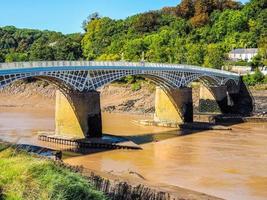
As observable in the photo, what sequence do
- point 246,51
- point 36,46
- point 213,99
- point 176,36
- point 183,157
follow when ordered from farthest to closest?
point 36,46
point 176,36
point 246,51
point 213,99
point 183,157

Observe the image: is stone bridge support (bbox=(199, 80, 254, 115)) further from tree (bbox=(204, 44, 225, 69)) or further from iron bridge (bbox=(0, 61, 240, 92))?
tree (bbox=(204, 44, 225, 69))

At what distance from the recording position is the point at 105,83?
156 feet

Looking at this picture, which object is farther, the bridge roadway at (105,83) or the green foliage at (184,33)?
the green foliage at (184,33)

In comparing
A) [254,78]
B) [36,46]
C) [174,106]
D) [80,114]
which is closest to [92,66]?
[80,114]

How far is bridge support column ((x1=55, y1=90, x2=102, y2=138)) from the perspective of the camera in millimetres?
43438

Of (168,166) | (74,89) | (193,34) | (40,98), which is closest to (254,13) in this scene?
(193,34)

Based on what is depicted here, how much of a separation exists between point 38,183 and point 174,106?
46.5 metres

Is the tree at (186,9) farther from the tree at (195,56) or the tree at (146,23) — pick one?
the tree at (195,56)

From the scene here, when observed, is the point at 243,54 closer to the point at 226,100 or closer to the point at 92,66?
the point at 226,100

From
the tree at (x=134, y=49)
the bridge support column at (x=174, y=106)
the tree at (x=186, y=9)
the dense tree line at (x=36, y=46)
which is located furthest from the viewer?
the tree at (x=186, y=9)

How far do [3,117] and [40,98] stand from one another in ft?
68.2

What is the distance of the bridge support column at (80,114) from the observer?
43.4 meters

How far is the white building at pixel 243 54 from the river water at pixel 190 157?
33978 mm

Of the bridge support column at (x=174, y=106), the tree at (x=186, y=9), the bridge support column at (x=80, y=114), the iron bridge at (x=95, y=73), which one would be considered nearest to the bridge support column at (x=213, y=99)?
the iron bridge at (x=95, y=73)
